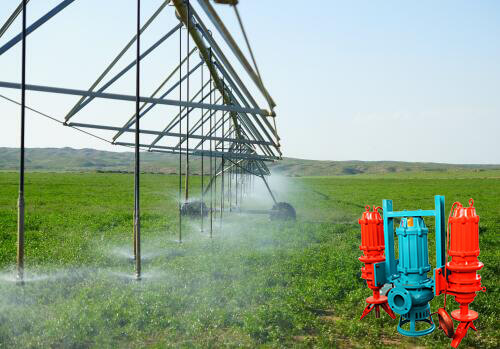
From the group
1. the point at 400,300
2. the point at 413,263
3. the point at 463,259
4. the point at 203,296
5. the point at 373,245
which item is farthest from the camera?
the point at 203,296

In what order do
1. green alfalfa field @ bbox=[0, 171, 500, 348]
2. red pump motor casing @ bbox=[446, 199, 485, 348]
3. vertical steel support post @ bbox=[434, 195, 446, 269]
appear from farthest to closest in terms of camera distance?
1. green alfalfa field @ bbox=[0, 171, 500, 348]
2. vertical steel support post @ bbox=[434, 195, 446, 269]
3. red pump motor casing @ bbox=[446, 199, 485, 348]

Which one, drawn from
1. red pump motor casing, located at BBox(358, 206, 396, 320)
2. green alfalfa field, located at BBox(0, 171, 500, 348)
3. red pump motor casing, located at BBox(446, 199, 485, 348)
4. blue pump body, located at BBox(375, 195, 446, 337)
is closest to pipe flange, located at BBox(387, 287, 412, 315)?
blue pump body, located at BBox(375, 195, 446, 337)

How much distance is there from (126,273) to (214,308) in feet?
10.9

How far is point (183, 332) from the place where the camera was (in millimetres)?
6980

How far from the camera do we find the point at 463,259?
3465mm

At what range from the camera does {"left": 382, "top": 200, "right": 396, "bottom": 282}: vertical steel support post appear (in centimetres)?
390

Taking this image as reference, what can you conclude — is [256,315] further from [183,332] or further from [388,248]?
[388,248]

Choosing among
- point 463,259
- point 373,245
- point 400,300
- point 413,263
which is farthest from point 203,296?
point 463,259

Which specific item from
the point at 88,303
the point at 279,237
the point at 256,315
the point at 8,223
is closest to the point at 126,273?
the point at 88,303

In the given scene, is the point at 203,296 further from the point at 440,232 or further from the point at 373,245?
the point at 440,232

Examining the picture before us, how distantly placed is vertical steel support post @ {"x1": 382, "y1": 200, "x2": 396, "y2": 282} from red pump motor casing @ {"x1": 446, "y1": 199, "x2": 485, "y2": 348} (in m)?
0.48

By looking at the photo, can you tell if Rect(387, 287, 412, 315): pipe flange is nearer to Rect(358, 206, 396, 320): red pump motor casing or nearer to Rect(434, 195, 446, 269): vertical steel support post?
Rect(358, 206, 396, 320): red pump motor casing

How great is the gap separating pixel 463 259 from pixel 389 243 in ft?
2.03

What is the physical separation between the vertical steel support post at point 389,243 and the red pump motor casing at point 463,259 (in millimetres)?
478
